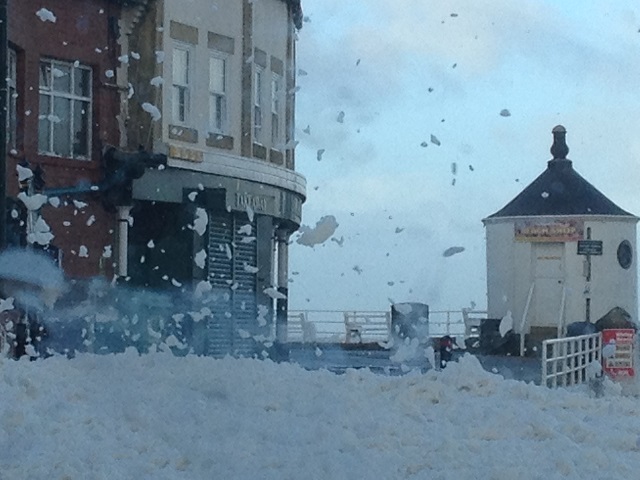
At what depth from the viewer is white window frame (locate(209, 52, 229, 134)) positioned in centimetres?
2503

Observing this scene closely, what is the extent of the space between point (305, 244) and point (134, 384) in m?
6.47

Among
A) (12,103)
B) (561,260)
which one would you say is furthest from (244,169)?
(561,260)

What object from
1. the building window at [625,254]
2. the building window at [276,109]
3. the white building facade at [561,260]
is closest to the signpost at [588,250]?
the white building facade at [561,260]

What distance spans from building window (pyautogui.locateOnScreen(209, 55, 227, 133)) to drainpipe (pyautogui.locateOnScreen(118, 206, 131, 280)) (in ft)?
9.51

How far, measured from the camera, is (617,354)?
68.6 ft

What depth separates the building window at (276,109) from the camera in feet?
88.7

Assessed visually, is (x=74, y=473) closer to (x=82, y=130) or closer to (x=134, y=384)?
(x=134, y=384)

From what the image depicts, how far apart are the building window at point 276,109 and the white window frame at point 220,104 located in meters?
1.77

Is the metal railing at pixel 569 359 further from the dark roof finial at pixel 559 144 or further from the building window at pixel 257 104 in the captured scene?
the dark roof finial at pixel 559 144

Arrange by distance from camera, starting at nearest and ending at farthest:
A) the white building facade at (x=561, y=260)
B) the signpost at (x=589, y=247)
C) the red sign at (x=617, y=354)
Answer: the red sign at (x=617, y=354) → the signpost at (x=589, y=247) → the white building facade at (x=561, y=260)

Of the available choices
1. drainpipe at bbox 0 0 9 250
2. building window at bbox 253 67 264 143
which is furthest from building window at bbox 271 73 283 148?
drainpipe at bbox 0 0 9 250

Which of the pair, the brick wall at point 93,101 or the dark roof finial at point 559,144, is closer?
the brick wall at point 93,101

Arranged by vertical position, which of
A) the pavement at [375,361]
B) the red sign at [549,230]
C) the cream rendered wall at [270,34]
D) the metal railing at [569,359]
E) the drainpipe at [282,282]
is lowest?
the pavement at [375,361]

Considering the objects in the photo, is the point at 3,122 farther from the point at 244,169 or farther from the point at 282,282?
the point at 282,282
